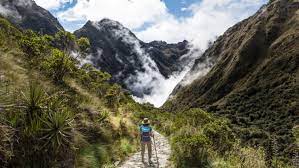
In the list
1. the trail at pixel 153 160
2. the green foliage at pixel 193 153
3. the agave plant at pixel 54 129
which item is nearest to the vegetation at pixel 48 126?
the agave plant at pixel 54 129

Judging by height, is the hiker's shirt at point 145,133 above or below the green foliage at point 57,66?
below

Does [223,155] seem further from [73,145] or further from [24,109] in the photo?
[24,109]

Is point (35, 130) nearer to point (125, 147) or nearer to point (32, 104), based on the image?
point (32, 104)

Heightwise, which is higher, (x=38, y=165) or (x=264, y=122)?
(x=264, y=122)

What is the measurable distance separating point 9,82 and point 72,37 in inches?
468

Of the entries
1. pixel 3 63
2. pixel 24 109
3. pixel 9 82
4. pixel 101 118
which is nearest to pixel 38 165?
pixel 24 109

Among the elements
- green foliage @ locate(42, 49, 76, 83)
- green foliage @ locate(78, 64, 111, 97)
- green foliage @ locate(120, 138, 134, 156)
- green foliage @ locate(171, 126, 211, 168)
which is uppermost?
green foliage @ locate(78, 64, 111, 97)

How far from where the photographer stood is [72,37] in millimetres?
23250

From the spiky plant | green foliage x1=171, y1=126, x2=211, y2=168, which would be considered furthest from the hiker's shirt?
the spiky plant

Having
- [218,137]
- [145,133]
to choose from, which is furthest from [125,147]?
[218,137]

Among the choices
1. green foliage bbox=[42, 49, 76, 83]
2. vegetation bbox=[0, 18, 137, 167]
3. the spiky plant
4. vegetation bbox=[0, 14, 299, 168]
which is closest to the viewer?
vegetation bbox=[0, 18, 137, 167]

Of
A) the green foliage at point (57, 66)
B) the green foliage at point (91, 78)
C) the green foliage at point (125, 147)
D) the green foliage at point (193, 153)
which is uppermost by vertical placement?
the green foliage at point (91, 78)

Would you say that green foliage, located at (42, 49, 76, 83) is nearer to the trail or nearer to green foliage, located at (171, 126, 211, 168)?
the trail

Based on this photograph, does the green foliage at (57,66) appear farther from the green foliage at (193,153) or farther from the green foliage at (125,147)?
the green foliage at (193,153)
